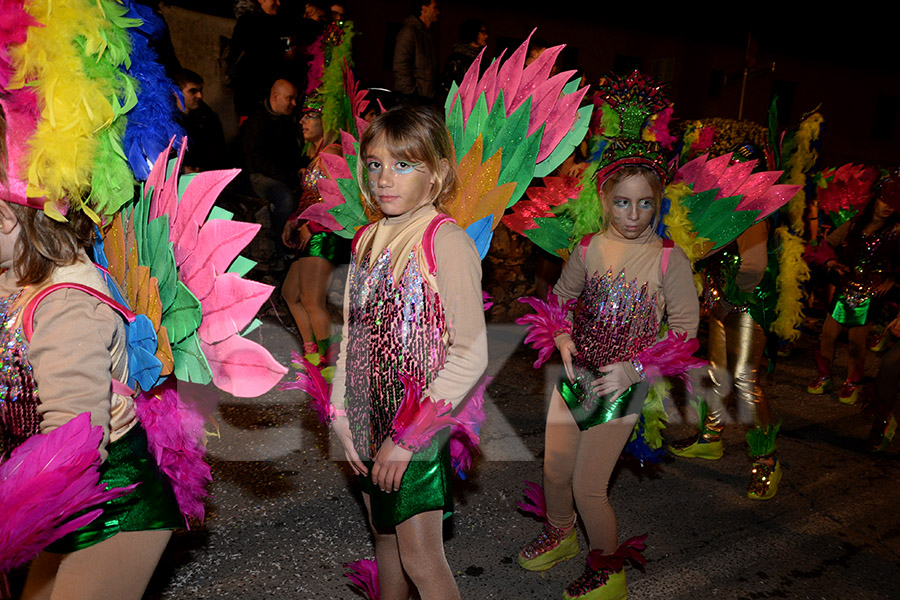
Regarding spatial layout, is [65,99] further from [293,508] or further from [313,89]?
[313,89]

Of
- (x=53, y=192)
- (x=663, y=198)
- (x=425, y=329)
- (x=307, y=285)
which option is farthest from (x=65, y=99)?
(x=307, y=285)

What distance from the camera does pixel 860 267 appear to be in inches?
203

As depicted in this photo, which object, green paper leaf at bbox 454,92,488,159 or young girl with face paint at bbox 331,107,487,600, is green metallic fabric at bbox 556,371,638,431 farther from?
green paper leaf at bbox 454,92,488,159

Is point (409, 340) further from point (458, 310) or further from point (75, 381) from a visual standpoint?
point (75, 381)

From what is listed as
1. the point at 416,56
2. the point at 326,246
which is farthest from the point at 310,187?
the point at 416,56

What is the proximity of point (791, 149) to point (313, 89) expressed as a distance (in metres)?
3.15

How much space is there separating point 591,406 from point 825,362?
4.23 meters

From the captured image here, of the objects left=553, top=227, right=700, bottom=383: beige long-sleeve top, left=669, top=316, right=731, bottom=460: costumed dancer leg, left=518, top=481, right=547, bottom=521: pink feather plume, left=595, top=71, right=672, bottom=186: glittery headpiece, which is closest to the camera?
left=553, top=227, right=700, bottom=383: beige long-sleeve top

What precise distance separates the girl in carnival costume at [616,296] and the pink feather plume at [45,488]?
173 cm

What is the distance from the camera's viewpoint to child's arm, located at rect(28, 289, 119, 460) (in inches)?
56.0

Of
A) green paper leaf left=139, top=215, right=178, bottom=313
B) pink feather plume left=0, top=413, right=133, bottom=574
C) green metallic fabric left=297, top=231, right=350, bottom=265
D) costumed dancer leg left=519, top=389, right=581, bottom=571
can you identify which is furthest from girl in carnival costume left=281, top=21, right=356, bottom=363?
pink feather plume left=0, top=413, right=133, bottom=574

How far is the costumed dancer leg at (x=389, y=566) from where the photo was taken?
6.78ft

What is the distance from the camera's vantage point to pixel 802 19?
84.9 ft

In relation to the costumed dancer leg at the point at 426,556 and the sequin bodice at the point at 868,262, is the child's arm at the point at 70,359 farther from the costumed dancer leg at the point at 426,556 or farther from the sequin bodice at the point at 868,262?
the sequin bodice at the point at 868,262
